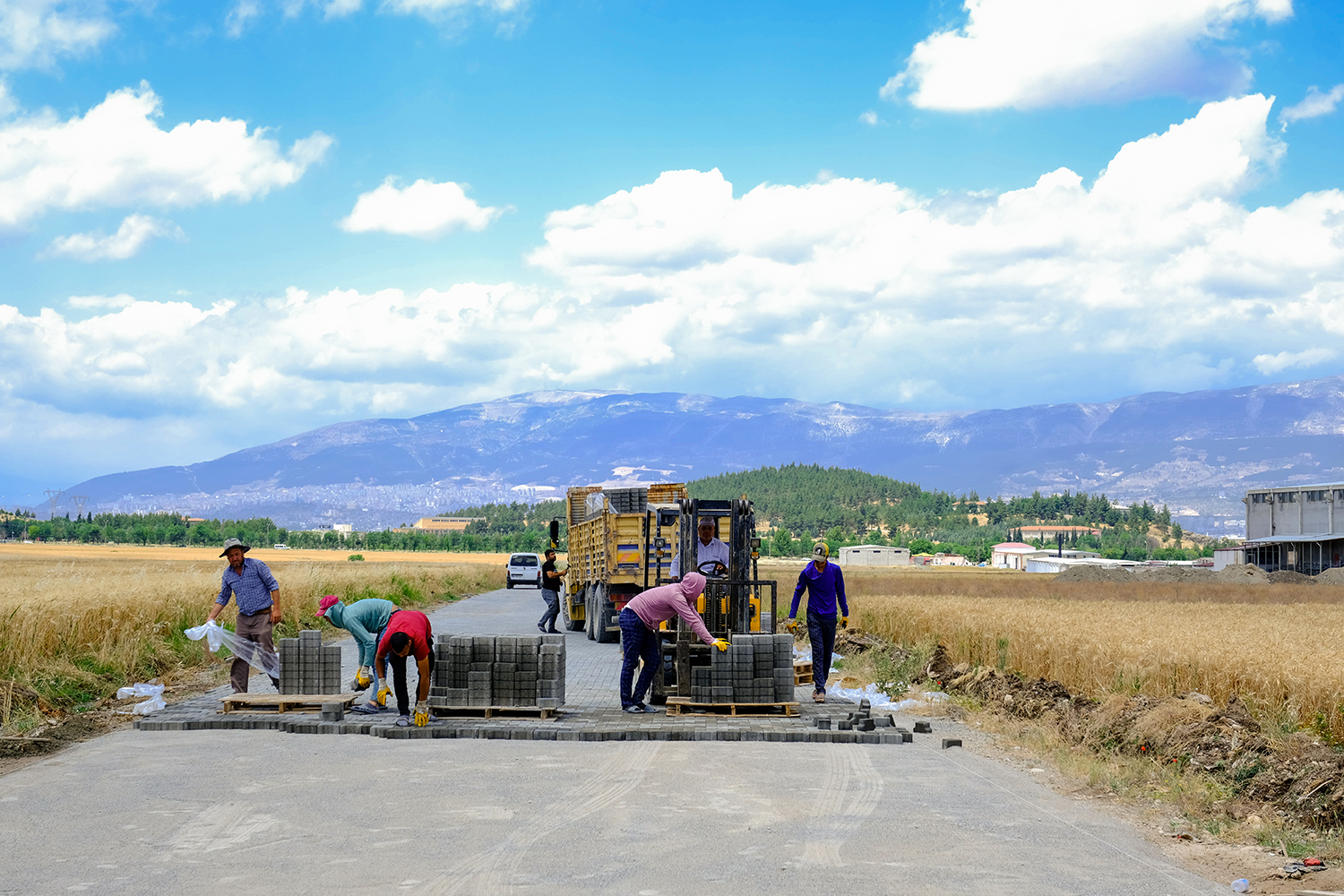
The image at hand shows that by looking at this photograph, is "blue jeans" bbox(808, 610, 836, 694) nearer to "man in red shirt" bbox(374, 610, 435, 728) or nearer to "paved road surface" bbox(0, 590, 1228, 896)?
"paved road surface" bbox(0, 590, 1228, 896)

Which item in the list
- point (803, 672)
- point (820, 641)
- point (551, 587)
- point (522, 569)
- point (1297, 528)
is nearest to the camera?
point (820, 641)

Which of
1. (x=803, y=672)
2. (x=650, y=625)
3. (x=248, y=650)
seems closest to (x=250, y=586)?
(x=248, y=650)

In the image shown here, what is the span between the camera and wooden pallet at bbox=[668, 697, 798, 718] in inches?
561

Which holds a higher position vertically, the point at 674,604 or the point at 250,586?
the point at 250,586

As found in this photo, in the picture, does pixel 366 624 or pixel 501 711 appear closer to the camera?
pixel 501 711

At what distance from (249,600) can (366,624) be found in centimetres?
208

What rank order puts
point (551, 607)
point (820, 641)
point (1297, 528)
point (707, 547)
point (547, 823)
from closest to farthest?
point (547, 823), point (820, 641), point (707, 547), point (551, 607), point (1297, 528)

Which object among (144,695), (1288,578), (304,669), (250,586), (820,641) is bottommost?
(1288,578)

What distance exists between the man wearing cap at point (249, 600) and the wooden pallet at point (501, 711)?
2567 mm

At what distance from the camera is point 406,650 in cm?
1348

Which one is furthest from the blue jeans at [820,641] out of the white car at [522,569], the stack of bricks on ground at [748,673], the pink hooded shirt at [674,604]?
the white car at [522,569]

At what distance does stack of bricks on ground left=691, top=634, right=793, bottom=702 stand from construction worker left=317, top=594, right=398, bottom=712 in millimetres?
3648

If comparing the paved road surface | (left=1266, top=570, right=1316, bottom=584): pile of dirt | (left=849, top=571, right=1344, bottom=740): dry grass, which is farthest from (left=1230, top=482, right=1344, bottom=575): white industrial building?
the paved road surface

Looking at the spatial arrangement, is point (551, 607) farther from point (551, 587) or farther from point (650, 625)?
point (650, 625)
